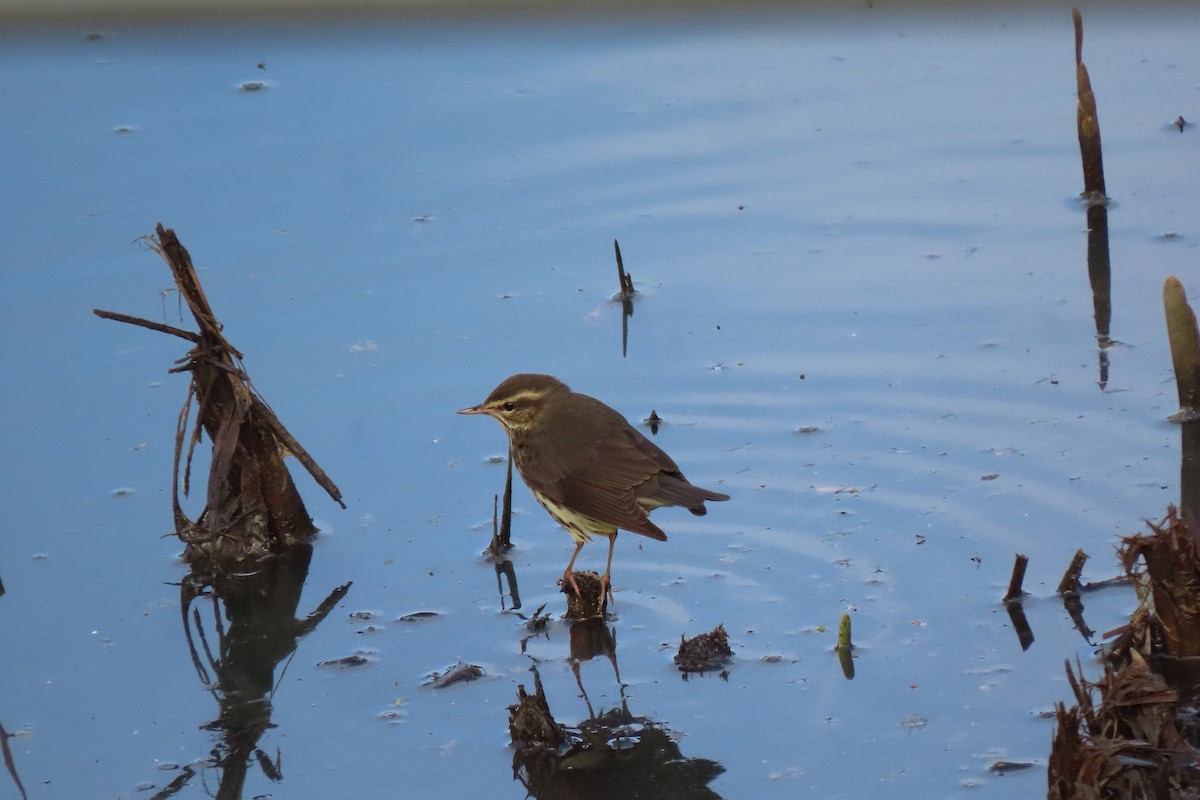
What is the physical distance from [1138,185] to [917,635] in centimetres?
452

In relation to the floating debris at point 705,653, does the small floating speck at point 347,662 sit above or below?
below

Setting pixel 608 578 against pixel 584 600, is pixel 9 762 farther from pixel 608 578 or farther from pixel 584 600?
pixel 608 578

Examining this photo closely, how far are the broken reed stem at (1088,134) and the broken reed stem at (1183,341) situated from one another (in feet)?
6.96

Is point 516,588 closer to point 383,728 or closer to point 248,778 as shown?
point 383,728

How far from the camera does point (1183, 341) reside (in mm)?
7184

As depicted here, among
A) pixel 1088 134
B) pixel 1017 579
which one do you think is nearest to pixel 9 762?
pixel 1017 579

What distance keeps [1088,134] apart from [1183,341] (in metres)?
2.27

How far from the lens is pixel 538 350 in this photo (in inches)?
329

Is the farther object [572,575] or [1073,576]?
[572,575]

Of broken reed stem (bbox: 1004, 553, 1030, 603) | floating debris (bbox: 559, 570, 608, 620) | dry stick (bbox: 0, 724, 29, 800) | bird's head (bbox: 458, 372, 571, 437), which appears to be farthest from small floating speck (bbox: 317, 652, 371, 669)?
broken reed stem (bbox: 1004, 553, 1030, 603)

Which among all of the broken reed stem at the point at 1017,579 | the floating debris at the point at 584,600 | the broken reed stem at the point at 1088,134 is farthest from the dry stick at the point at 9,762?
the broken reed stem at the point at 1088,134

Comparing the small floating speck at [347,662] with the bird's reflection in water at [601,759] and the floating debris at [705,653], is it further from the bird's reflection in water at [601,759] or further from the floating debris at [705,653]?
the floating debris at [705,653]

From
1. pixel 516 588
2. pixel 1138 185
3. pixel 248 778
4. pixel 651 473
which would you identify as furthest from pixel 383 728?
pixel 1138 185

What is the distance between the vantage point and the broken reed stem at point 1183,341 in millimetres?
7125
